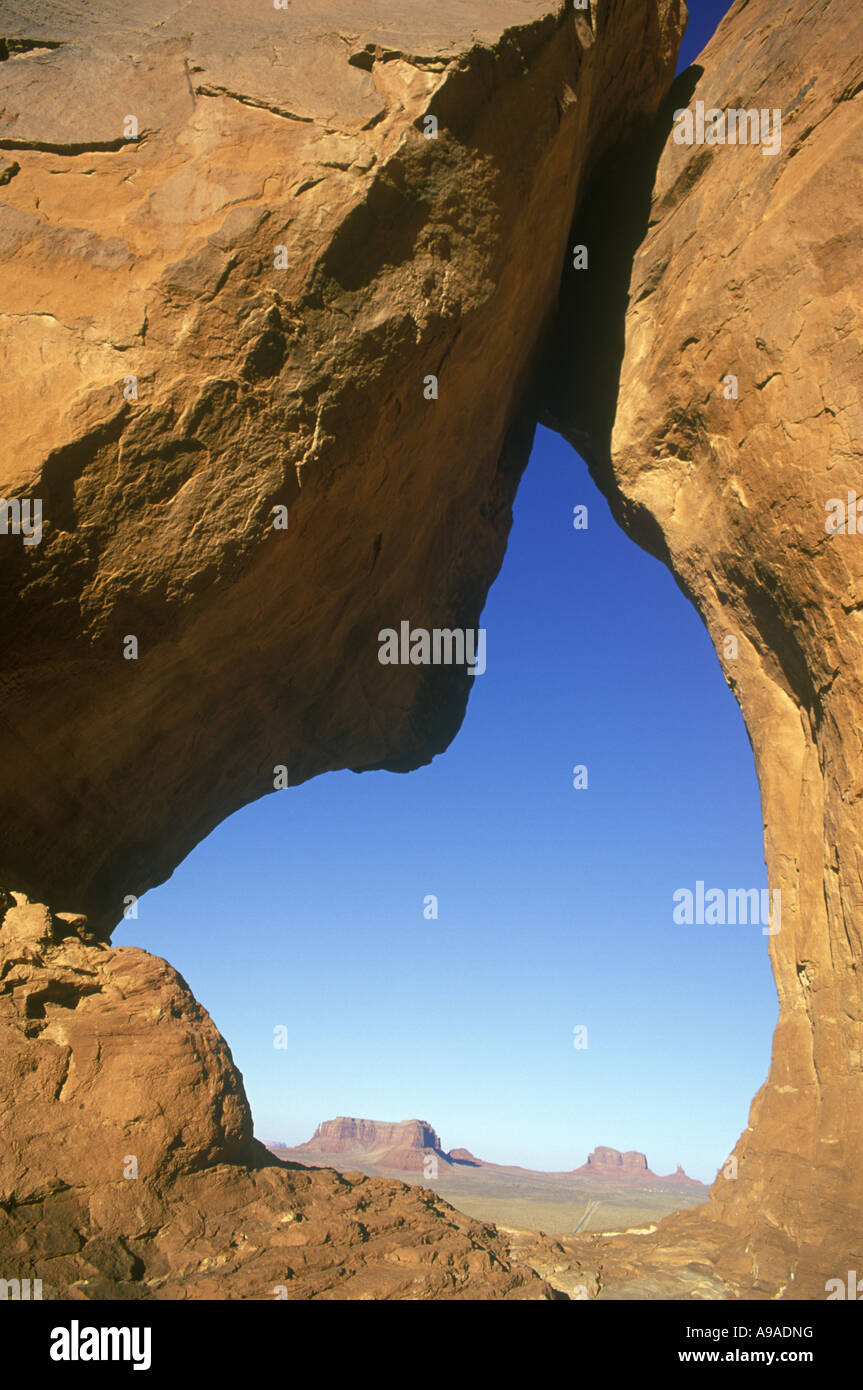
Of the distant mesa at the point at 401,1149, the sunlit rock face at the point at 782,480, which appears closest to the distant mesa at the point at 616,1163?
the distant mesa at the point at 401,1149

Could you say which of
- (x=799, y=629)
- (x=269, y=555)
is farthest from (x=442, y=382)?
(x=799, y=629)

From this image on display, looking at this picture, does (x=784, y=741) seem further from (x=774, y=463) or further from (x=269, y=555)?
(x=269, y=555)

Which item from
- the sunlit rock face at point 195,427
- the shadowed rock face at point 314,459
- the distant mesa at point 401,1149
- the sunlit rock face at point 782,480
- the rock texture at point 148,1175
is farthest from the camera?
the distant mesa at point 401,1149

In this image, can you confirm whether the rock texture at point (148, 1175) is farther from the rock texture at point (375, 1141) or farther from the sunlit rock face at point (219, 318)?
the rock texture at point (375, 1141)

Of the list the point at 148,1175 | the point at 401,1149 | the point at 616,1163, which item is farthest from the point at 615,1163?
the point at 148,1175

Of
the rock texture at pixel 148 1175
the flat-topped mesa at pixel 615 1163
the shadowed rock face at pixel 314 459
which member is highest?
the shadowed rock face at pixel 314 459

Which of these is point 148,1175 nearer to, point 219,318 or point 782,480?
point 219,318
